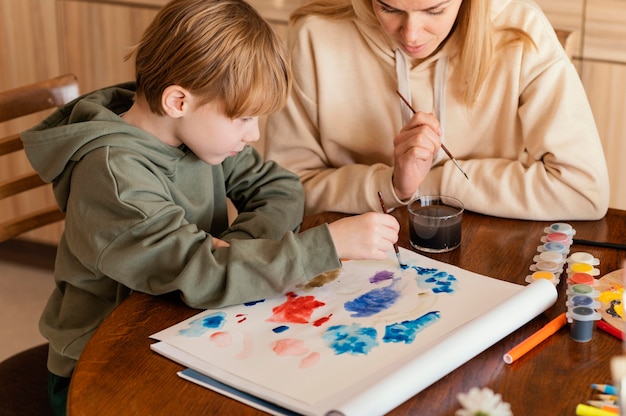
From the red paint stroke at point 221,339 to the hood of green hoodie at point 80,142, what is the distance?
0.34m

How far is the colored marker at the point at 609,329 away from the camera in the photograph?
1.17 meters

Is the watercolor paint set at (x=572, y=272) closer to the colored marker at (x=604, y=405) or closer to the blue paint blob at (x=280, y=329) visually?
the colored marker at (x=604, y=405)

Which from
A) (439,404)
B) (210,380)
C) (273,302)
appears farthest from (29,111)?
(439,404)

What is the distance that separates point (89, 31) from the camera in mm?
2936

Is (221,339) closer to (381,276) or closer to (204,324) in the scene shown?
(204,324)

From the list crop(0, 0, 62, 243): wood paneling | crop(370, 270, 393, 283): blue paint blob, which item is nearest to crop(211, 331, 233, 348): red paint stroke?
crop(370, 270, 393, 283): blue paint blob

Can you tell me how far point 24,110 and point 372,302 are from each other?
0.91 metres

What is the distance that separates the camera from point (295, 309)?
1.26 m

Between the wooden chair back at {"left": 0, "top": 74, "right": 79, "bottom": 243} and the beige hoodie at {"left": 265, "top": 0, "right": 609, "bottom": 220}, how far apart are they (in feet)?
1.46

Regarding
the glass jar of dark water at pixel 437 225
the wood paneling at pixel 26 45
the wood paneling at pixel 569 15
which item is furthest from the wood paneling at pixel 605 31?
the wood paneling at pixel 26 45

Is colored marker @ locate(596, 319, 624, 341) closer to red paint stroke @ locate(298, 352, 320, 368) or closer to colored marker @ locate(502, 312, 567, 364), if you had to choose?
colored marker @ locate(502, 312, 567, 364)

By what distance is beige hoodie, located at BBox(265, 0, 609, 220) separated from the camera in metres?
1.58

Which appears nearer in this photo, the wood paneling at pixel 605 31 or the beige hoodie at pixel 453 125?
the beige hoodie at pixel 453 125

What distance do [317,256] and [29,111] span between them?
836mm
